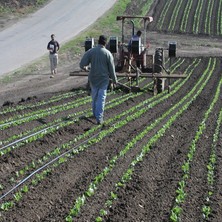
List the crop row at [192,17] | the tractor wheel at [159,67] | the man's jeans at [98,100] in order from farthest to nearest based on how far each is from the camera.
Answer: the crop row at [192,17], the tractor wheel at [159,67], the man's jeans at [98,100]

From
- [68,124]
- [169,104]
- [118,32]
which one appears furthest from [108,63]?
[118,32]

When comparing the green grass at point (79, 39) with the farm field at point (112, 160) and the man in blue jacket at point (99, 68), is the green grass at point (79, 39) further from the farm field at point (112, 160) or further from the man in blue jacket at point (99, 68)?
the man in blue jacket at point (99, 68)

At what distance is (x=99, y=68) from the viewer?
1006 cm

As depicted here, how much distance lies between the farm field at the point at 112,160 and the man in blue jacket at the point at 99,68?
62cm

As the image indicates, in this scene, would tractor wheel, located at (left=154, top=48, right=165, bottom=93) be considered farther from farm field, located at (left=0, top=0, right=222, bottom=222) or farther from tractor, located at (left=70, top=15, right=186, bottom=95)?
farm field, located at (left=0, top=0, right=222, bottom=222)

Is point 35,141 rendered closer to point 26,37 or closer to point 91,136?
point 91,136

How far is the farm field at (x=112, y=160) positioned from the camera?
6.14m

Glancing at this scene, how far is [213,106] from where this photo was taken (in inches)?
562

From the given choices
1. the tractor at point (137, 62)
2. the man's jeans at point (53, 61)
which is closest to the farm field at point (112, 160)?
the tractor at point (137, 62)

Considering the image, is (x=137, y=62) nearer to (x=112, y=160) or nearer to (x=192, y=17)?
(x=112, y=160)

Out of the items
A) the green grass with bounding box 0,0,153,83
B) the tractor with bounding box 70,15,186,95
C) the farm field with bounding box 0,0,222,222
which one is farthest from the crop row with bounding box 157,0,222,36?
the farm field with bounding box 0,0,222,222

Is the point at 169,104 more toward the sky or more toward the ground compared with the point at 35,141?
more toward the ground

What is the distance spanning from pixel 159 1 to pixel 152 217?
A: 42.1 m

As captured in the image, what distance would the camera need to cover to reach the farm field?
614 cm
